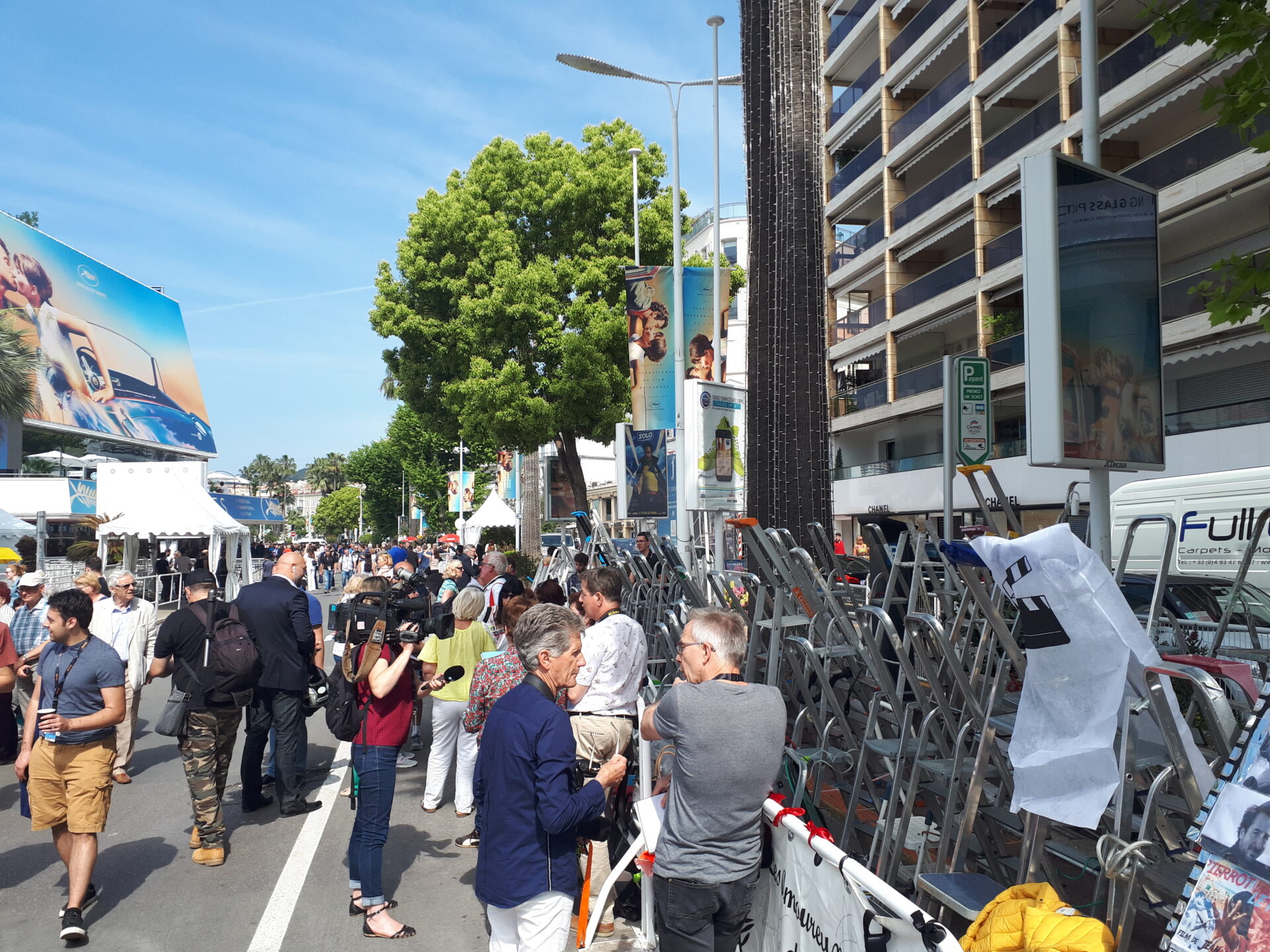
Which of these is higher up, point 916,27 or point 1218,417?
point 916,27

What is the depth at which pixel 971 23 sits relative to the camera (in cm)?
2770

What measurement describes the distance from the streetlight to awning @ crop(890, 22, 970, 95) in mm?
11148

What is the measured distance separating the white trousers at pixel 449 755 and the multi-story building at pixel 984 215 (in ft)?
38.6

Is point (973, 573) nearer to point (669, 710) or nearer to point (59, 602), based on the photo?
point (669, 710)

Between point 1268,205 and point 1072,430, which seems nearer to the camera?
point 1072,430

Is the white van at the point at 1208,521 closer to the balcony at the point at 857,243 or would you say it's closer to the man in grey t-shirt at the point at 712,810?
the man in grey t-shirt at the point at 712,810

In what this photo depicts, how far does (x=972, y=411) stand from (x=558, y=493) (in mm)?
19690

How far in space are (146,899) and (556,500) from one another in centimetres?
2147

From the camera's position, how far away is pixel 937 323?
3056 centimetres

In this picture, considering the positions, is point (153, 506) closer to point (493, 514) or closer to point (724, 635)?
point (493, 514)

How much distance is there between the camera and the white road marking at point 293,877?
5.00 metres

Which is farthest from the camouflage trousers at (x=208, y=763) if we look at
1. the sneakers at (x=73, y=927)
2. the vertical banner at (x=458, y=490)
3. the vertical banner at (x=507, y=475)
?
Result: the vertical banner at (x=458, y=490)

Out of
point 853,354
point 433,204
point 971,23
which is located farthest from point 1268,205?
point 433,204

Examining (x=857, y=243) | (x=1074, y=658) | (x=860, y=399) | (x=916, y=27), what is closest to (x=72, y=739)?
(x=1074, y=658)
